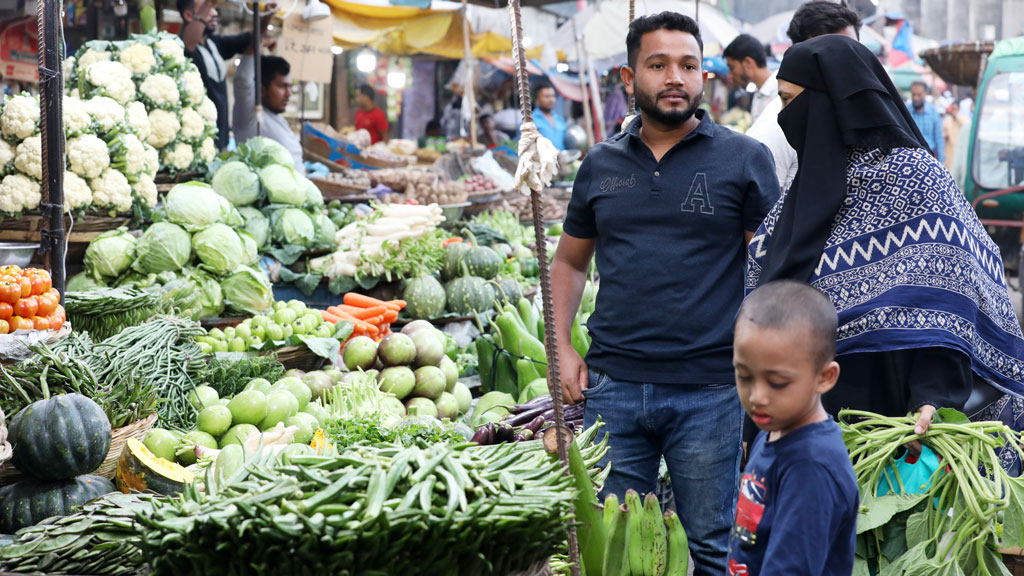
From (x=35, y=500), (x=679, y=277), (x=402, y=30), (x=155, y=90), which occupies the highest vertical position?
(x=402, y=30)

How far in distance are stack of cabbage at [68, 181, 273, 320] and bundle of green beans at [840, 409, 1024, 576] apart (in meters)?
3.82

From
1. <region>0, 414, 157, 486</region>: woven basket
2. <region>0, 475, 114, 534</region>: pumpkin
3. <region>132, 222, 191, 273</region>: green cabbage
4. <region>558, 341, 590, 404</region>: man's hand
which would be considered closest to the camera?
<region>0, 475, 114, 534</region>: pumpkin

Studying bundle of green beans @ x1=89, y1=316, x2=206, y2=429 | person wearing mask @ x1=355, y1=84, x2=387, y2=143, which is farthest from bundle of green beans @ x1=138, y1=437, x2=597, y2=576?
person wearing mask @ x1=355, y1=84, x2=387, y2=143

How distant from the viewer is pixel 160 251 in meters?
5.33

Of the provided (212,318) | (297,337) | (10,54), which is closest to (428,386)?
(297,337)

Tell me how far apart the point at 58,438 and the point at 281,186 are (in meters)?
3.79

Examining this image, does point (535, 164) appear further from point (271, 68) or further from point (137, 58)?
point (271, 68)

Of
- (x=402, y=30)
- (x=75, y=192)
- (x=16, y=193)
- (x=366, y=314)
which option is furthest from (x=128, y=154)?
(x=402, y=30)

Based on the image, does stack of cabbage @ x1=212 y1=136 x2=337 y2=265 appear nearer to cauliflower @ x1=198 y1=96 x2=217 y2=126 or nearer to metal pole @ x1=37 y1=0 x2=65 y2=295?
cauliflower @ x1=198 y1=96 x2=217 y2=126

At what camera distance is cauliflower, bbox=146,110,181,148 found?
5.83 m

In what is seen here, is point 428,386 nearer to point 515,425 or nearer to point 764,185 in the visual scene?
point 515,425

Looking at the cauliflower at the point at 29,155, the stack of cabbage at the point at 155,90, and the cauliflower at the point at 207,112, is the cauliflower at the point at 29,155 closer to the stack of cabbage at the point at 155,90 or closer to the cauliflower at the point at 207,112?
the stack of cabbage at the point at 155,90

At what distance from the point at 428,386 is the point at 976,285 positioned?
2875mm

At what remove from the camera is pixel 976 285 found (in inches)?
99.2
